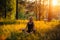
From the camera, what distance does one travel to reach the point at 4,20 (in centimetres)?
226

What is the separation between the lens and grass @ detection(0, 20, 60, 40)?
2204 millimetres

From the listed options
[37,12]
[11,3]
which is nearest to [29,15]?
[37,12]

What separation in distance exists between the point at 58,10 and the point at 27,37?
49 cm

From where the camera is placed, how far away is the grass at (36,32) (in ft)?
7.23

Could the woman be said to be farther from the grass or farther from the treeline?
the treeline

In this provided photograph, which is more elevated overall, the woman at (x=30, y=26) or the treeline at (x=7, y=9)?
the treeline at (x=7, y=9)

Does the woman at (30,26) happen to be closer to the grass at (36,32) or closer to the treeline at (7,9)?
the grass at (36,32)

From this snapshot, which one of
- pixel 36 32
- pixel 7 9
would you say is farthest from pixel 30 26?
pixel 7 9

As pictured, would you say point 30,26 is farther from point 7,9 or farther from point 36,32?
point 7,9

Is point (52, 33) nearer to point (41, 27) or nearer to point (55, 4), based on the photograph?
point (41, 27)

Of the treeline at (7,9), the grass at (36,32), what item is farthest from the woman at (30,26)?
the treeline at (7,9)

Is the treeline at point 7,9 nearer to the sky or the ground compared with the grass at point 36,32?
nearer to the sky

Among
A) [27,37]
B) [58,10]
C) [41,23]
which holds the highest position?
[58,10]

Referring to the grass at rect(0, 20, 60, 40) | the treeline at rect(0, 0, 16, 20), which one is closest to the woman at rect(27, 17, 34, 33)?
the grass at rect(0, 20, 60, 40)
